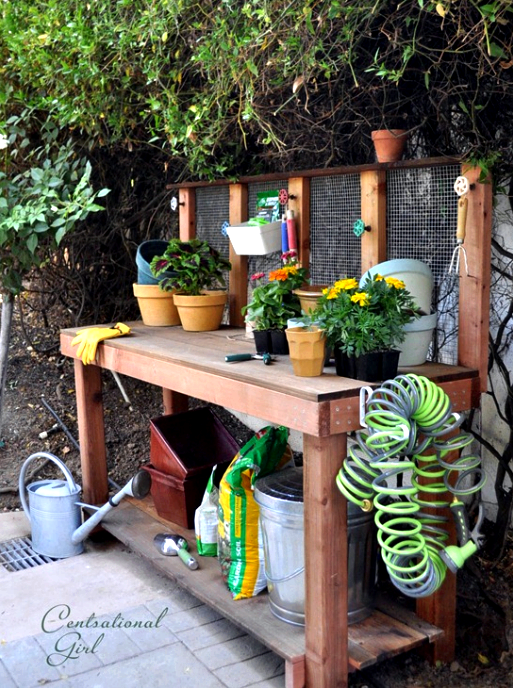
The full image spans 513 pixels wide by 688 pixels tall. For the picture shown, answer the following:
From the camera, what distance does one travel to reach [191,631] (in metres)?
3.19

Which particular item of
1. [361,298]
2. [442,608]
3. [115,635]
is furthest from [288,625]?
[361,298]

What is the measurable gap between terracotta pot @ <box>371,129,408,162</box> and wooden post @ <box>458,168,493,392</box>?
0.41 metres

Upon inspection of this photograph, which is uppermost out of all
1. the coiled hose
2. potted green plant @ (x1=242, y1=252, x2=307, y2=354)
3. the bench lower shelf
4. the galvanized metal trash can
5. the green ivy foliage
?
the green ivy foliage

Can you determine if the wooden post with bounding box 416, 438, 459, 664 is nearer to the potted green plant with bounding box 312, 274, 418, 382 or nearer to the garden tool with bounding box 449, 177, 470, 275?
the potted green plant with bounding box 312, 274, 418, 382

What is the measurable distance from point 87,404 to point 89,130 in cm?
143

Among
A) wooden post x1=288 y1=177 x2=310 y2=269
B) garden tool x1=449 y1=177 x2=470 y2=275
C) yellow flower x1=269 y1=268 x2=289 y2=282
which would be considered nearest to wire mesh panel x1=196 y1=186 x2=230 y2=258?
wooden post x1=288 y1=177 x2=310 y2=269

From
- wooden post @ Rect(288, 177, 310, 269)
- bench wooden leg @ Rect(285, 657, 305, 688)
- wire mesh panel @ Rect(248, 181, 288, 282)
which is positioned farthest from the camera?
wire mesh panel @ Rect(248, 181, 288, 282)

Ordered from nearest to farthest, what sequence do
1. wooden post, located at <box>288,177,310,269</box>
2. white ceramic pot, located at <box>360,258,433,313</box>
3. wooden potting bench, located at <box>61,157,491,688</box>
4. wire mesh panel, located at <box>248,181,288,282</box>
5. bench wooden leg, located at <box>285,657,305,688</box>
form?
wooden potting bench, located at <box>61,157,491,688</box>
bench wooden leg, located at <box>285,657,305,688</box>
white ceramic pot, located at <box>360,258,433,313</box>
wooden post, located at <box>288,177,310,269</box>
wire mesh panel, located at <box>248,181,288,282</box>

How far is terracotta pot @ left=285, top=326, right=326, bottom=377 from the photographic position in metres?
2.57

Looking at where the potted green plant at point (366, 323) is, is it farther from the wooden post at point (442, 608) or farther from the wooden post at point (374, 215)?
the wooden post at point (442, 608)

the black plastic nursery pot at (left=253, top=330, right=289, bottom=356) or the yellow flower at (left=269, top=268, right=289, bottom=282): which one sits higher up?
the yellow flower at (left=269, top=268, right=289, bottom=282)

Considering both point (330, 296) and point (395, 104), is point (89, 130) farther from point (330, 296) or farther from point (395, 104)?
point (330, 296)

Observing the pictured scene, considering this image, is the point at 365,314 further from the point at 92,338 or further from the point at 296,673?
the point at 92,338

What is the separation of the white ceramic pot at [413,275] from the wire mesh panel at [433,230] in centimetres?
11
